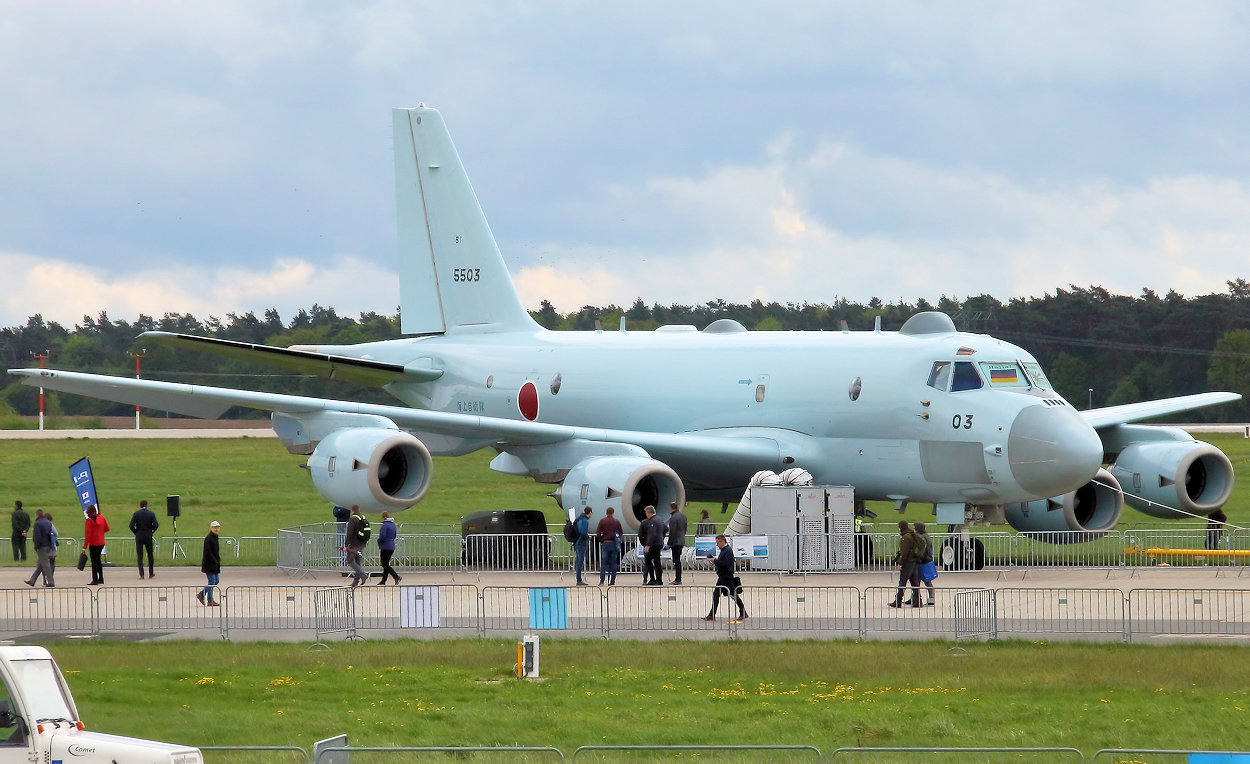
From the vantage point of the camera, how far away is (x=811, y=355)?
102 ft

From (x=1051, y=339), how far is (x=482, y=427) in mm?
63650

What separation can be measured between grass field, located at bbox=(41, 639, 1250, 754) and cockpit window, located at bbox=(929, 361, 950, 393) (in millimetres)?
9187

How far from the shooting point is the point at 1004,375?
28.6 metres

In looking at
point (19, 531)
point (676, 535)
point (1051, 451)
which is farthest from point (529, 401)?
point (1051, 451)

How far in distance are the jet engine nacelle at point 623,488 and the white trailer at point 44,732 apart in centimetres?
1747

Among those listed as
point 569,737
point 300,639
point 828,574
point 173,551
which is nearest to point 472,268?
point 173,551

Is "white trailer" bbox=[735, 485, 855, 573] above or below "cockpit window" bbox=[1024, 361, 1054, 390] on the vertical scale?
below

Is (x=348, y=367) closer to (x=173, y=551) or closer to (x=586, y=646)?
(x=173, y=551)

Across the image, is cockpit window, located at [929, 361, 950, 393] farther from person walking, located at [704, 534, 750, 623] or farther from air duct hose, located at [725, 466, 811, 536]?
person walking, located at [704, 534, 750, 623]

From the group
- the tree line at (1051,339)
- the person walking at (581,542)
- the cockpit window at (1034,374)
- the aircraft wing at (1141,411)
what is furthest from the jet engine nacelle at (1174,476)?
the tree line at (1051,339)

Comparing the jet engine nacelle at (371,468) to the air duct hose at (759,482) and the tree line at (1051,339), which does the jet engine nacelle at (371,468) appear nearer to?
the air duct hose at (759,482)

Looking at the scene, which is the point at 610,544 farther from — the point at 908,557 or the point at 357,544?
the point at 908,557

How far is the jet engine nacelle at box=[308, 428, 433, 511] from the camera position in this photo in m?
28.9

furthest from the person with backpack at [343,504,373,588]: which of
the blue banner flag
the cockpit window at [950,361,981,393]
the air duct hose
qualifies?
the cockpit window at [950,361,981,393]
